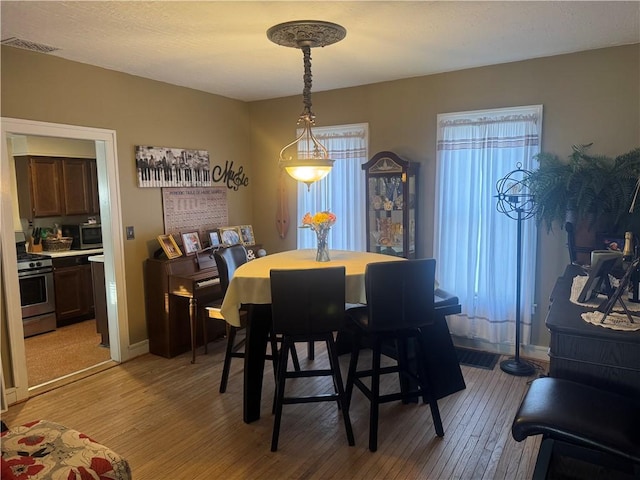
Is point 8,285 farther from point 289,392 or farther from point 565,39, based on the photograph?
point 565,39

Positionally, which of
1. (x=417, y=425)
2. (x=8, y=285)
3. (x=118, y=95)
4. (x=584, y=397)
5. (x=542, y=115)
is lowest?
(x=417, y=425)

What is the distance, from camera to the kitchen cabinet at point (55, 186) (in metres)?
5.15

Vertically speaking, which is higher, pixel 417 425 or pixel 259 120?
pixel 259 120

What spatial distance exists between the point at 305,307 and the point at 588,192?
215 centimetres

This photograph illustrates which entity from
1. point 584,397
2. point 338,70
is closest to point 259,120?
point 338,70

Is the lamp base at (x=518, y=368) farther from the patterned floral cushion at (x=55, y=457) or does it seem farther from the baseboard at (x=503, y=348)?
the patterned floral cushion at (x=55, y=457)

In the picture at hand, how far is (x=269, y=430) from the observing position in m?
2.90

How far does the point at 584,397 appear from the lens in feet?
5.95

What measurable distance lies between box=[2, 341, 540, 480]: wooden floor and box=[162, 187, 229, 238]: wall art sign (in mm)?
1432

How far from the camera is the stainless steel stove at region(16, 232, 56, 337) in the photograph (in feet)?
15.5

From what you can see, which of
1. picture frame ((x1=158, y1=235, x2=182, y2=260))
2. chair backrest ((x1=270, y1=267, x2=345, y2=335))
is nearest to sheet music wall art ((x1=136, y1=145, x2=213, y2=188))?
picture frame ((x1=158, y1=235, x2=182, y2=260))

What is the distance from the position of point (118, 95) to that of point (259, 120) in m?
1.71

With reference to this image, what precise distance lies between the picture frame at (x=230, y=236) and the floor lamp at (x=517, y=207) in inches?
103

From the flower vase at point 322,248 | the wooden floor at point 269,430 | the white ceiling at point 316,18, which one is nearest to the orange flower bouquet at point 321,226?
the flower vase at point 322,248
